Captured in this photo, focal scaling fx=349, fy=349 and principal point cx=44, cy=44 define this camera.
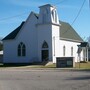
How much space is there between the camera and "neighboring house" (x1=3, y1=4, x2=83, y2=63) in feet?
195

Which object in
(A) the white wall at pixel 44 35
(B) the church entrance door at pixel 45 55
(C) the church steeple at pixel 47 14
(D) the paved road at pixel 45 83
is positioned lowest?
(D) the paved road at pixel 45 83

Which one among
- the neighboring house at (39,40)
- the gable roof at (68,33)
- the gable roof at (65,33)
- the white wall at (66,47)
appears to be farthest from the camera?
the gable roof at (68,33)

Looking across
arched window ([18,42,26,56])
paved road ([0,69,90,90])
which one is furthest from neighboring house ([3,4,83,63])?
paved road ([0,69,90,90])

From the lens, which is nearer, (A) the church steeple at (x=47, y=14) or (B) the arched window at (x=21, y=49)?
(A) the church steeple at (x=47, y=14)

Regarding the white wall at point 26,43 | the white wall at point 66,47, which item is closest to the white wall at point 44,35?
the white wall at point 26,43

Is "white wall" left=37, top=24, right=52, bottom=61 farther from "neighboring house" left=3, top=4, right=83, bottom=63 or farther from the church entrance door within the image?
the church entrance door

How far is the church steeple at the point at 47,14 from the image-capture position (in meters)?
59.6

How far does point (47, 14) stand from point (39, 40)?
4707 mm

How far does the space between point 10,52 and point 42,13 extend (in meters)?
10.1

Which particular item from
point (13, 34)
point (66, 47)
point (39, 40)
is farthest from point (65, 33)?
point (13, 34)

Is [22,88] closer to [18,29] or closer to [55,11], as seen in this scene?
[55,11]

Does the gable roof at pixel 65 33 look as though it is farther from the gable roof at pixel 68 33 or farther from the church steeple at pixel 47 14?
the church steeple at pixel 47 14

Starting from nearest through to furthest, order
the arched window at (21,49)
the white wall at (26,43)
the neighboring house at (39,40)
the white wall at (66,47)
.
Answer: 1. the neighboring house at (39,40)
2. the white wall at (66,47)
3. the white wall at (26,43)
4. the arched window at (21,49)

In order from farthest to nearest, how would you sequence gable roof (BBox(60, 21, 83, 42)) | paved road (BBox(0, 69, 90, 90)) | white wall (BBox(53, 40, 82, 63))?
gable roof (BBox(60, 21, 83, 42)) < white wall (BBox(53, 40, 82, 63)) < paved road (BBox(0, 69, 90, 90))
